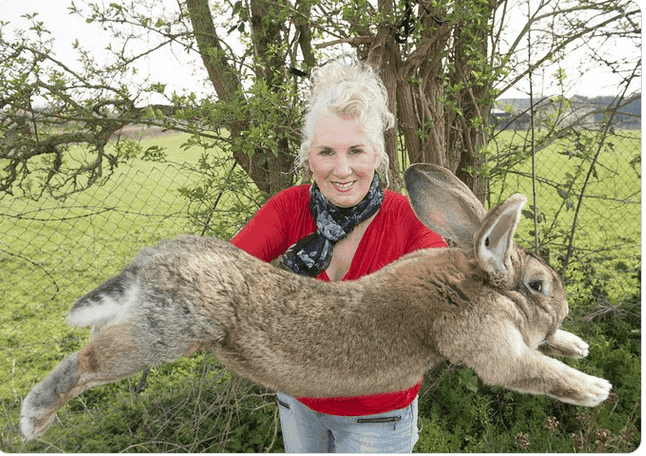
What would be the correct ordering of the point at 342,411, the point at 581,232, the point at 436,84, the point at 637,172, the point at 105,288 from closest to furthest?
the point at 105,288 → the point at 342,411 → the point at 436,84 → the point at 637,172 → the point at 581,232

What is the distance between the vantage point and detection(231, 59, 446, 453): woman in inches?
64.9

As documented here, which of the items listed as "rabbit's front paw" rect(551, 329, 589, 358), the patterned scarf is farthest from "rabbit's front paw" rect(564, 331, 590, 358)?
the patterned scarf

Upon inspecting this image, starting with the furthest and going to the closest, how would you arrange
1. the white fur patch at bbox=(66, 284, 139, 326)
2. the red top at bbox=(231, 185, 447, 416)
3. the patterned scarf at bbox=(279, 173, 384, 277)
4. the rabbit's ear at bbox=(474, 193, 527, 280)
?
the red top at bbox=(231, 185, 447, 416) → the patterned scarf at bbox=(279, 173, 384, 277) → the white fur patch at bbox=(66, 284, 139, 326) → the rabbit's ear at bbox=(474, 193, 527, 280)

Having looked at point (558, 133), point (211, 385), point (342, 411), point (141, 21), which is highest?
point (141, 21)

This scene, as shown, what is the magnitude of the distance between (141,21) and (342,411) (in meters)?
2.47

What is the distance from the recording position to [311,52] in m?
2.96

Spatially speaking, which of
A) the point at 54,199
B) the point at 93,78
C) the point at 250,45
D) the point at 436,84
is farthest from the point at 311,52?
the point at 54,199

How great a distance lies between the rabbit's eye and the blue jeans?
2.33 feet

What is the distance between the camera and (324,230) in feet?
5.26

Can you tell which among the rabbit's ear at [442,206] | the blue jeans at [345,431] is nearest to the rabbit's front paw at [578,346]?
the rabbit's ear at [442,206]

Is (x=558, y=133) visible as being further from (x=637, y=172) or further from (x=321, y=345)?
(x=321, y=345)

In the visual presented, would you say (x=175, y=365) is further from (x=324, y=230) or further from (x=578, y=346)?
(x=578, y=346)

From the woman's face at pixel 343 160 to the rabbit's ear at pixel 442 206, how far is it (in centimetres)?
15

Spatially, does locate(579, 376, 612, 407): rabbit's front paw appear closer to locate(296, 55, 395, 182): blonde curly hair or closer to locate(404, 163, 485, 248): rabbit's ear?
locate(404, 163, 485, 248): rabbit's ear
